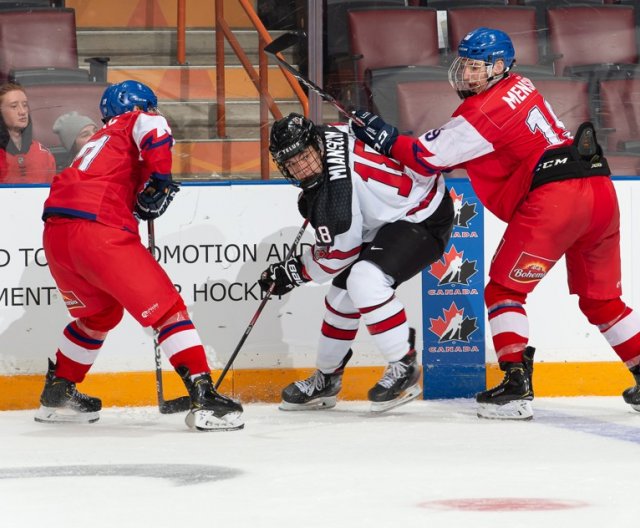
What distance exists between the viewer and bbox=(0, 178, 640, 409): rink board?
166 inches

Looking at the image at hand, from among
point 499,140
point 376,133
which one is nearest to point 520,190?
point 499,140

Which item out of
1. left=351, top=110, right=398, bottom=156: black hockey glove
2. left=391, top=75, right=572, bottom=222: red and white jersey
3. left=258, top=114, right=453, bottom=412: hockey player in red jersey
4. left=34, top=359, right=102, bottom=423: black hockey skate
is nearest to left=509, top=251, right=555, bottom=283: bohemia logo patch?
left=391, top=75, right=572, bottom=222: red and white jersey

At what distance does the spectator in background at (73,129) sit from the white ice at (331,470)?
3.30 feet

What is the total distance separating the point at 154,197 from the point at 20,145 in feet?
2.78

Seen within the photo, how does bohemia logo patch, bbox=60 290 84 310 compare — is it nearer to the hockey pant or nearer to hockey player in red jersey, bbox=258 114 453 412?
hockey player in red jersey, bbox=258 114 453 412

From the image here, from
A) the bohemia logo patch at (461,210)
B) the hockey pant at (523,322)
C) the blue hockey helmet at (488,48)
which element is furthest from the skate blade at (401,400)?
the blue hockey helmet at (488,48)

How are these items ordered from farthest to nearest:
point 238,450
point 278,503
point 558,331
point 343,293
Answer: point 558,331, point 343,293, point 238,450, point 278,503

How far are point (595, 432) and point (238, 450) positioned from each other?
110 centimetres

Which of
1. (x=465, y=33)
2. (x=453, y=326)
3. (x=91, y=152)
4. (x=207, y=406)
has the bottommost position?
(x=207, y=406)

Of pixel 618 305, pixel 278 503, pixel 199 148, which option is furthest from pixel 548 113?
pixel 278 503

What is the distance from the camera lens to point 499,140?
3.75 m

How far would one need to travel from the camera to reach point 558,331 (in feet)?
14.4

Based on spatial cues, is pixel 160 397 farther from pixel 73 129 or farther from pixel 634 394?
pixel 634 394

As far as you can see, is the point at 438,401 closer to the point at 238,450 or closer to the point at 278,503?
the point at 238,450
